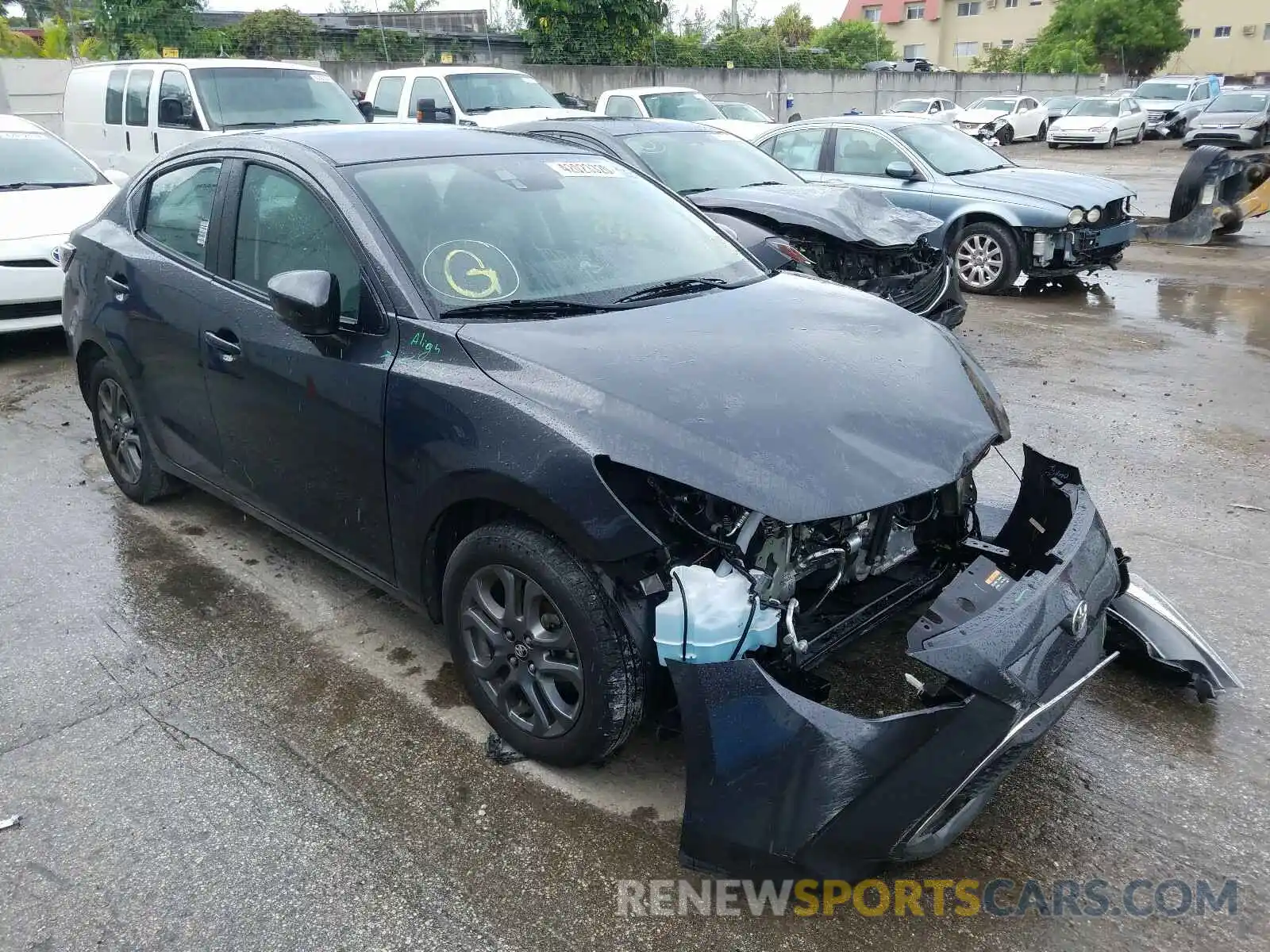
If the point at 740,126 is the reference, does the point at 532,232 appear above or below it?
below

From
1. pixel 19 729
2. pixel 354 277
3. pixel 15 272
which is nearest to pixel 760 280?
pixel 354 277

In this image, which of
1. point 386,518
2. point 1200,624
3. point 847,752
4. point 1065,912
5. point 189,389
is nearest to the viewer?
point 847,752

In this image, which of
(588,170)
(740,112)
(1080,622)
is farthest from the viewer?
(740,112)

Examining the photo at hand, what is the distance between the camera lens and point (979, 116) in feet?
107

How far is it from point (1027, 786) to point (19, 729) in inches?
126

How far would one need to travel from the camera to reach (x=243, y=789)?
297 centimetres

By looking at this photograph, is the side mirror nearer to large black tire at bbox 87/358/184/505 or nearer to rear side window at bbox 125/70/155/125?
large black tire at bbox 87/358/184/505

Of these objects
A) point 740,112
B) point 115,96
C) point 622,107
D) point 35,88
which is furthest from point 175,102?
point 35,88

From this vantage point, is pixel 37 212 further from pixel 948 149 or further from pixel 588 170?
pixel 948 149

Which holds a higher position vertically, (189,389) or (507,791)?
(189,389)

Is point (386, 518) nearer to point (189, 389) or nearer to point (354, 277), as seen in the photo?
point (354, 277)

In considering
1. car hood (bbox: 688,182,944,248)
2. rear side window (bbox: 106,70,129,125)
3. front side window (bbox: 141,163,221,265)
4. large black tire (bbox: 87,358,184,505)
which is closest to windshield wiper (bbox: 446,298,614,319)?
front side window (bbox: 141,163,221,265)

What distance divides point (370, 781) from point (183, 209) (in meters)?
2.59

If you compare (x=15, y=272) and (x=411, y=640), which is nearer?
(x=411, y=640)
